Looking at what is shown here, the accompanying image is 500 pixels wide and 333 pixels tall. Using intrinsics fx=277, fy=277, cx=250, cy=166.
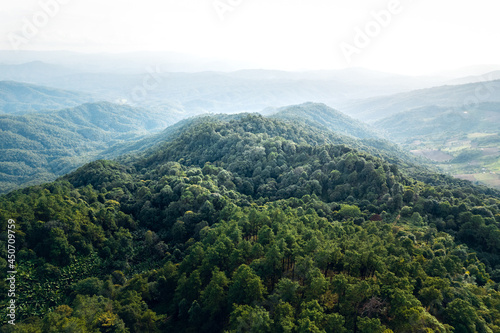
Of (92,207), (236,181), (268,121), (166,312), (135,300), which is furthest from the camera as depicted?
(268,121)

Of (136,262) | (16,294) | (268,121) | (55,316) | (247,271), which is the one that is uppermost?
(268,121)

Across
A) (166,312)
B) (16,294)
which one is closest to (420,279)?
(166,312)

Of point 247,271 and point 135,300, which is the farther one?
point 135,300

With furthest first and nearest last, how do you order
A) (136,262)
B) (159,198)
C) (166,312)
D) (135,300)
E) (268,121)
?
1. (268,121)
2. (159,198)
3. (136,262)
4. (166,312)
5. (135,300)

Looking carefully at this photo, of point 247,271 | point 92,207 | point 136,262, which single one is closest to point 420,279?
point 247,271

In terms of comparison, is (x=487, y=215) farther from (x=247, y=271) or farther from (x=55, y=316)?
(x=55, y=316)

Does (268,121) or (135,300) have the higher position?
(268,121)
